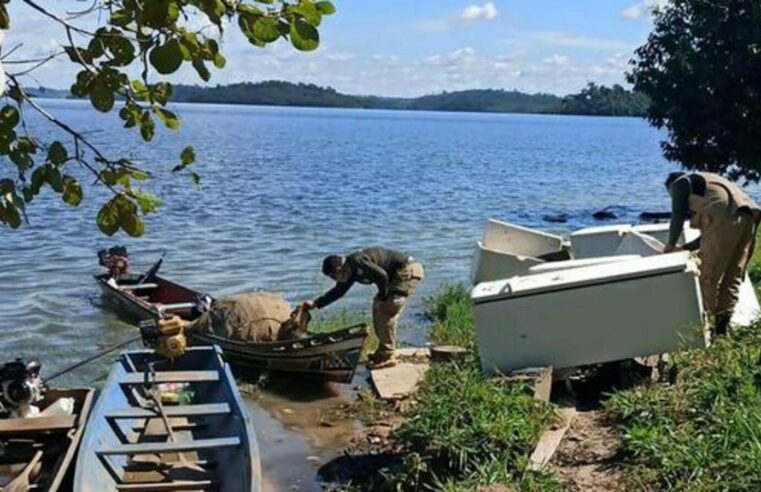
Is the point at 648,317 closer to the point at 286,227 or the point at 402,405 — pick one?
the point at 402,405

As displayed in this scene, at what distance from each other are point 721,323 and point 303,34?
7406 mm

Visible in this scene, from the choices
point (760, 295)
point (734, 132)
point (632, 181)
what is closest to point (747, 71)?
point (734, 132)

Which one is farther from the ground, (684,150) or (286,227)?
(684,150)

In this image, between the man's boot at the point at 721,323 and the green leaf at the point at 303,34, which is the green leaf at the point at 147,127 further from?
the man's boot at the point at 721,323

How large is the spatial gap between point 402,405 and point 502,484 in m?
3.81

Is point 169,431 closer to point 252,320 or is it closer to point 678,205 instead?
point 252,320

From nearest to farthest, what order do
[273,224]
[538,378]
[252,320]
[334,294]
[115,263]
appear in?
[538,378] → [334,294] → [252,320] → [115,263] → [273,224]

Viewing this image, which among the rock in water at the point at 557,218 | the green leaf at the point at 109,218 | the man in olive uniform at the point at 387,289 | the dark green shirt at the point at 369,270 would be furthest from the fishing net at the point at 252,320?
the rock in water at the point at 557,218

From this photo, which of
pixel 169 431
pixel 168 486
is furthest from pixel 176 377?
pixel 168 486

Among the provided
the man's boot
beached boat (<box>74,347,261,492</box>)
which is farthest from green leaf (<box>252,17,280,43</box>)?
the man's boot

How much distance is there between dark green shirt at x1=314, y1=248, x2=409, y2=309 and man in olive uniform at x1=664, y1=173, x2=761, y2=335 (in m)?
A: 3.41

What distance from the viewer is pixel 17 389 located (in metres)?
7.76

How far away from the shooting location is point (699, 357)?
25.5ft

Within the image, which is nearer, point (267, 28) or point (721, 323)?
point (267, 28)
